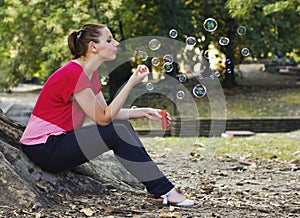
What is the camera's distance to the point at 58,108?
4062 millimetres

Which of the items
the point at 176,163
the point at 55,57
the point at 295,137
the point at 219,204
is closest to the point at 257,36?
the point at 55,57

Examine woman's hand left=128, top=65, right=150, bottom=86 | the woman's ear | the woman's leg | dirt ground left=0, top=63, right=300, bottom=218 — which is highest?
the woman's ear

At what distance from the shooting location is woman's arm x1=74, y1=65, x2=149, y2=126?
12.7ft

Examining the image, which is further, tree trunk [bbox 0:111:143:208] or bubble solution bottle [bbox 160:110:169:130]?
bubble solution bottle [bbox 160:110:169:130]

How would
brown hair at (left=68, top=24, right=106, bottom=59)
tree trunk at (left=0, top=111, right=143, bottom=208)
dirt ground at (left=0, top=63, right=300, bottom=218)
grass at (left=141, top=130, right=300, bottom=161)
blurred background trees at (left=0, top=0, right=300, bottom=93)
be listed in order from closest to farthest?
1. tree trunk at (left=0, top=111, right=143, bottom=208)
2. dirt ground at (left=0, top=63, right=300, bottom=218)
3. brown hair at (left=68, top=24, right=106, bottom=59)
4. grass at (left=141, top=130, right=300, bottom=161)
5. blurred background trees at (left=0, top=0, right=300, bottom=93)

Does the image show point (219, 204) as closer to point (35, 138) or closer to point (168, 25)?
point (35, 138)

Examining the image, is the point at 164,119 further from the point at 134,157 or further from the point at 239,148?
the point at 239,148

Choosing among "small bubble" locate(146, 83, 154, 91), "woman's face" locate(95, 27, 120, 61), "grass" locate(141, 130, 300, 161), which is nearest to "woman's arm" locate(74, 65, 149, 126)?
"woman's face" locate(95, 27, 120, 61)

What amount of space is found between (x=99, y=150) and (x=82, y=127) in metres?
0.19

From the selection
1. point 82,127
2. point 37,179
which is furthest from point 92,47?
point 37,179

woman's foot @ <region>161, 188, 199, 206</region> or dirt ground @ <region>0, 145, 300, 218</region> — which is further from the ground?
woman's foot @ <region>161, 188, 199, 206</region>

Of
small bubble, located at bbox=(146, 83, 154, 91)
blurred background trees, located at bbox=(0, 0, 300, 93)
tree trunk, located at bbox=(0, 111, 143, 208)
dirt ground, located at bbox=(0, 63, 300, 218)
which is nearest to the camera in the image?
tree trunk, located at bbox=(0, 111, 143, 208)

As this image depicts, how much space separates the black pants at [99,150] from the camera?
3.98 meters

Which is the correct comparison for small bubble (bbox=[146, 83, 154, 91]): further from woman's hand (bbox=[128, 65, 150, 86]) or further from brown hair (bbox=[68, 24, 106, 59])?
woman's hand (bbox=[128, 65, 150, 86])
